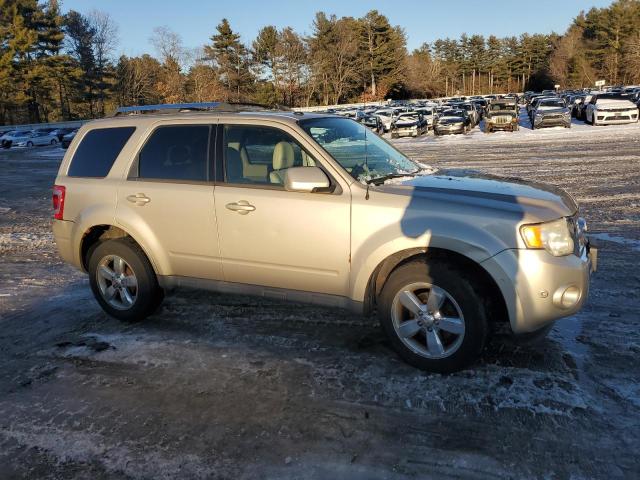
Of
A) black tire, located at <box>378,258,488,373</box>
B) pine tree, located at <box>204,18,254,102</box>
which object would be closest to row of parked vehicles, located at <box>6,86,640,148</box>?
black tire, located at <box>378,258,488,373</box>

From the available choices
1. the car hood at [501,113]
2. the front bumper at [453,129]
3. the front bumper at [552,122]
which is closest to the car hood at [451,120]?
the front bumper at [453,129]

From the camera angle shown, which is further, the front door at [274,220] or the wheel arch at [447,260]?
the front door at [274,220]

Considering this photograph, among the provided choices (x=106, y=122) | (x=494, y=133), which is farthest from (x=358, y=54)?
(x=106, y=122)

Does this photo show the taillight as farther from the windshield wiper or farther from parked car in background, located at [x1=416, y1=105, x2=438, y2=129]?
parked car in background, located at [x1=416, y1=105, x2=438, y2=129]

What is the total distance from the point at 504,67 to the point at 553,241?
13145 centimetres

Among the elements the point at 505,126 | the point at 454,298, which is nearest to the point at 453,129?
the point at 505,126

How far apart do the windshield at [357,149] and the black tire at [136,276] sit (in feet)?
6.55

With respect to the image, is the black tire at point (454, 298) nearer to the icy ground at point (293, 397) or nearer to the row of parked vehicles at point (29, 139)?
the icy ground at point (293, 397)

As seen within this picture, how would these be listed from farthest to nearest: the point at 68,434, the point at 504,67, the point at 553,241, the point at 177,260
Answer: the point at 504,67 < the point at 177,260 < the point at 553,241 < the point at 68,434

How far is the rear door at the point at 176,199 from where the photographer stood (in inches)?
183

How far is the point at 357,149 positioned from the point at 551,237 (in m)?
1.86

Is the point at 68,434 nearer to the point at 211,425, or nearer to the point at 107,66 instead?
the point at 211,425

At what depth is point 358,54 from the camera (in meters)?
92.9

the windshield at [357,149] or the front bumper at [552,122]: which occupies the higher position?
the front bumper at [552,122]
